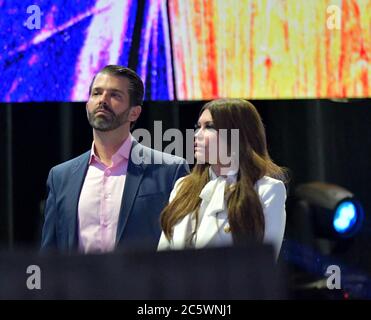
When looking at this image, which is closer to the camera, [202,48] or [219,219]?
[219,219]

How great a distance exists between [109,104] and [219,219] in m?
0.72

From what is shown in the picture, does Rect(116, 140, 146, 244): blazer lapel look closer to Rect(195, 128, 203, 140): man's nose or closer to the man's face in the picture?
the man's face

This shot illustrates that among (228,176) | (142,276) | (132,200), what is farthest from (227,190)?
(142,276)

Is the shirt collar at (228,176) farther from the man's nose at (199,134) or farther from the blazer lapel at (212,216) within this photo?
the man's nose at (199,134)

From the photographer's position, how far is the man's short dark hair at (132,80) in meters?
5.65

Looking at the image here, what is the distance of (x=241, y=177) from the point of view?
5.57 meters

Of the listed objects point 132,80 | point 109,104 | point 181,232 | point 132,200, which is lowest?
point 181,232

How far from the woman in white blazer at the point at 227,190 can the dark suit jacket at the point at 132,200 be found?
0.05 meters

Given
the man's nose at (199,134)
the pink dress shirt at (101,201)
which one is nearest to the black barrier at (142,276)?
the pink dress shirt at (101,201)

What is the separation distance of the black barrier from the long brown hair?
15 centimetres

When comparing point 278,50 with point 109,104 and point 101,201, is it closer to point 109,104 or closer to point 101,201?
point 109,104

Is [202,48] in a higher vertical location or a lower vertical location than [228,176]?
higher

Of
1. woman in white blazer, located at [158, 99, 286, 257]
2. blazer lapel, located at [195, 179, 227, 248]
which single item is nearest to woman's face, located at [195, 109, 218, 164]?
woman in white blazer, located at [158, 99, 286, 257]

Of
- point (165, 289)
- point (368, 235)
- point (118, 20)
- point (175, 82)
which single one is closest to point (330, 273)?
point (368, 235)
